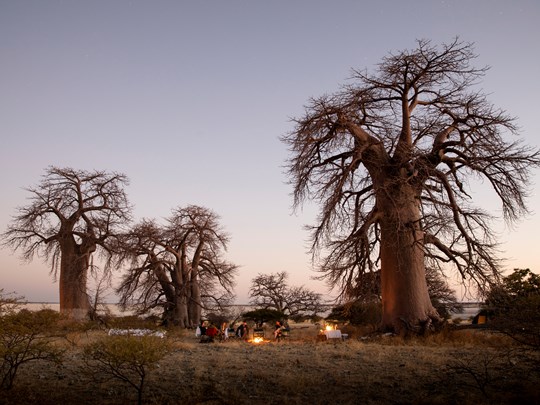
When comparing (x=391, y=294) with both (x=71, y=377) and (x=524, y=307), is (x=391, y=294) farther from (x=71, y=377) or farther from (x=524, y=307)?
(x=71, y=377)

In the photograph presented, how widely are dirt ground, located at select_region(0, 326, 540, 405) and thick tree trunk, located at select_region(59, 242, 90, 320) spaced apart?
39.3 feet

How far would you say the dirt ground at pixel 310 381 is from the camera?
23.2 feet

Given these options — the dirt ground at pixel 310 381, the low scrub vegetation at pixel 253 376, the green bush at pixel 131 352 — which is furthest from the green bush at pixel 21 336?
the green bush at pixel 131 352

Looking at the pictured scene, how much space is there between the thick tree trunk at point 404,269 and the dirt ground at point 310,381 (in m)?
2.61

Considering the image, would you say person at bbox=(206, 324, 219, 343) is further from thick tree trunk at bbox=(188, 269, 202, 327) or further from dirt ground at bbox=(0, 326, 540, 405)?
thick tree trunk at bbox=(188, 269, 202, 327)

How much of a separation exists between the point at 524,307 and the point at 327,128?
8.64 meters

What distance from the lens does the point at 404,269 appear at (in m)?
14.3

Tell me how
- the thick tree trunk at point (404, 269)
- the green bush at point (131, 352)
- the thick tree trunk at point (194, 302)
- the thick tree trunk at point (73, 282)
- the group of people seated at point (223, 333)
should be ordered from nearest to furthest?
the green bush at point (131, 352) → the thick tree trunk at point (404, 269) → the group of people seated at point (223, 333) → the thick tree trunk at point (73, 282) → the thick tree trunk at point (194, 302)

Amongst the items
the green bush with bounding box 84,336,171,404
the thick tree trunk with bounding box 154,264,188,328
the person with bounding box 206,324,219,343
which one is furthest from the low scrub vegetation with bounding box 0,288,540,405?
the thick tree trunk with bounding box 154,264,188,328

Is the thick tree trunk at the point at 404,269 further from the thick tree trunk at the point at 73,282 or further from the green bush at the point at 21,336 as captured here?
the thick tree trunk at the point at 73,282

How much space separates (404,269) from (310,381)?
274 inches

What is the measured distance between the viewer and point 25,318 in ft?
28.4

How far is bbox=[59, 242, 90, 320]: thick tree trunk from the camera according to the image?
22.8m

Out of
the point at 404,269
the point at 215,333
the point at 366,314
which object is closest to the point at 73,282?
the point at 215,333
